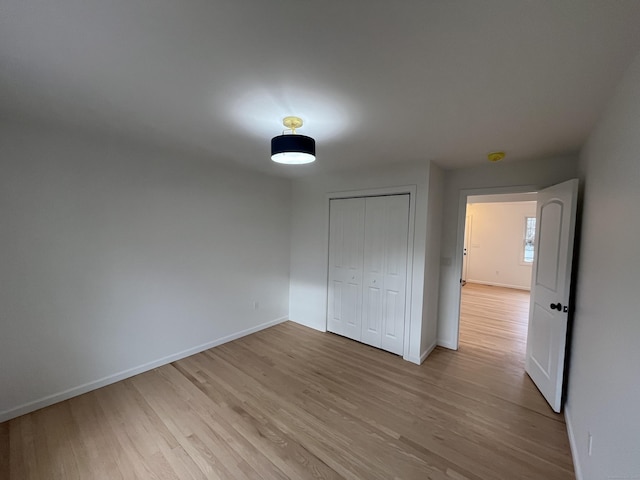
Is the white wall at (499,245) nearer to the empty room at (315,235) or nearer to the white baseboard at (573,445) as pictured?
the empty room at (315,235)

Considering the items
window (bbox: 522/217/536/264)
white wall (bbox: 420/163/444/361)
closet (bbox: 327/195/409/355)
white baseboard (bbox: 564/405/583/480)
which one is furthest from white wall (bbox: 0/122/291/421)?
window (bbox: 522/217/536/264)

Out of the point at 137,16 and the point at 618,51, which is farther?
the point at 618,51

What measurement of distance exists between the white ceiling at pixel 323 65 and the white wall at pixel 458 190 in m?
0.62

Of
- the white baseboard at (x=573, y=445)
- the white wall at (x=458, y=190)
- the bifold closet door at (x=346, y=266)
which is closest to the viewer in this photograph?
the white baseboard at (x=573, y=445)

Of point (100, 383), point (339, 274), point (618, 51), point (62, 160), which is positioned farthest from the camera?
point (339, 274)

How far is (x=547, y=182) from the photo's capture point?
106 inches

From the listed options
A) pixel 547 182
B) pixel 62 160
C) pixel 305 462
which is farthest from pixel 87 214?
pixel 547 182

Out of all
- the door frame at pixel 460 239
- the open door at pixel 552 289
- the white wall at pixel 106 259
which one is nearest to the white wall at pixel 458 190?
the door frame at pixel 460 239

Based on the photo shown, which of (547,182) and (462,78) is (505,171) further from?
(462,78)

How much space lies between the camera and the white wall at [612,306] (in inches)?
41.9

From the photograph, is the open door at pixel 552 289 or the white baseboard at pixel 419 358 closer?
the open door at pixel 552 289

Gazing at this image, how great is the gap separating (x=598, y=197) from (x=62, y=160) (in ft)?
13.7

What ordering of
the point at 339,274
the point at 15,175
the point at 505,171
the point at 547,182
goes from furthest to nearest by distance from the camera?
the point at 339,274 → the point at 505,171 → the point at 547,182 → the point at 15,175

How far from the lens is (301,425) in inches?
79.7
